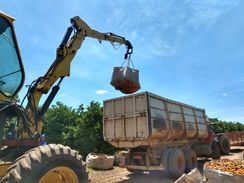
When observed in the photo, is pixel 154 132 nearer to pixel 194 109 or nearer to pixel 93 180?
pixel 93 180

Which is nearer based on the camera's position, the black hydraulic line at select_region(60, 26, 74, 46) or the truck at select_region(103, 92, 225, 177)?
the black hydraulic line at select_region(60, 26, 74, 46)

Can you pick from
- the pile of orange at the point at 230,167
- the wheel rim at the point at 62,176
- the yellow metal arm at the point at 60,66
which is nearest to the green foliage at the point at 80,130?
the yellow metal arm at the point at 60,66

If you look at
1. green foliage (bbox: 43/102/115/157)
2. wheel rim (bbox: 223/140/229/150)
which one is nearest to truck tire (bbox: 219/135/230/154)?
wheel rim (bbox: 223/140/229/150)

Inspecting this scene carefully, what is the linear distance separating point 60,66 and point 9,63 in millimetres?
3863

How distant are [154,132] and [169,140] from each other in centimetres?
165

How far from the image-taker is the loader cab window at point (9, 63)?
428 cm

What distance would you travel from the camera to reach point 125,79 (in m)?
9.87

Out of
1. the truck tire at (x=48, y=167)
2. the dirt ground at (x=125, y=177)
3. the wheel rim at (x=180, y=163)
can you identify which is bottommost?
the dirt ground at (x=125, y=177)

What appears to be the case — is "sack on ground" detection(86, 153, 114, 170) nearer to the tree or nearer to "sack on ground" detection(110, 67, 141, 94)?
the tree

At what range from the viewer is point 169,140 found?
11164 mm

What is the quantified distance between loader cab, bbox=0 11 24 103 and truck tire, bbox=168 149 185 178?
7.20m

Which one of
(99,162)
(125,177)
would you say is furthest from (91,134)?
(125,177)

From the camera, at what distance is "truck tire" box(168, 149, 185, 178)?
10.2 metres

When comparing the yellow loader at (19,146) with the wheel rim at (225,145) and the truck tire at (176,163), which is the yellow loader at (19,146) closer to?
the truck tire at (176,163)
